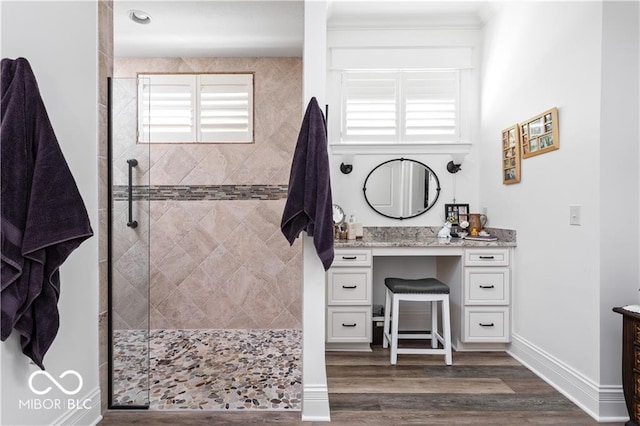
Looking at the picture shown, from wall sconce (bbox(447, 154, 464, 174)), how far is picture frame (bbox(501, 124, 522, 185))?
0.45 metres

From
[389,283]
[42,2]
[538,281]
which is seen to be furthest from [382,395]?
[42,2]

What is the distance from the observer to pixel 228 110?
363 cm

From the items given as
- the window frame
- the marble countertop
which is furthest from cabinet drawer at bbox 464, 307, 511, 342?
the window frame

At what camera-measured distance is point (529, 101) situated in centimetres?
281

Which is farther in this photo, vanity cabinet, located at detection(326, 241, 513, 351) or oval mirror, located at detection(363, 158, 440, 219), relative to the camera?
oval mirror, located at detection(363, 158, 440, 219)

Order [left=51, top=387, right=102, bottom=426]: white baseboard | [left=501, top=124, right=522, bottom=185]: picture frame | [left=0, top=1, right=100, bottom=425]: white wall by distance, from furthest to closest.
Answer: [left=501, top=124, right=522, bottom=185]: picture frame
[left=51, top=387, right=102, bottom=426]: white baseboard
[left=0, top=1, right=100, bottom=425]: white wall

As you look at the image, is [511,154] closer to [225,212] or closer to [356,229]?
[356,229]

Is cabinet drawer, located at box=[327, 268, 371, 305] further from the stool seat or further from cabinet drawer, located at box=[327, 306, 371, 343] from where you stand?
the stool seat

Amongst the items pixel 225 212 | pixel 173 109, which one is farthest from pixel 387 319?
pixel 173 109

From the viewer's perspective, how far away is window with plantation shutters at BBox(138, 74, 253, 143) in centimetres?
363

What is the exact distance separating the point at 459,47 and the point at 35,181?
3.50 m

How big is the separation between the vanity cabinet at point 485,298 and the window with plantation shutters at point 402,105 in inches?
49.8

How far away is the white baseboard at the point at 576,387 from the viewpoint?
2.07 meters

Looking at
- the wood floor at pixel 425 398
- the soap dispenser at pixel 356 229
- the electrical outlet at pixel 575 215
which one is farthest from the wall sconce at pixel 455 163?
the wood floor at pixel 425 398
